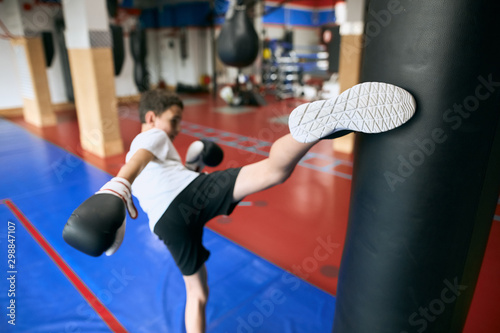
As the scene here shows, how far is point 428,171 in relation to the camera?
0.82 m

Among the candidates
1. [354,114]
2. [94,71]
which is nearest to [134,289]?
[354,114]

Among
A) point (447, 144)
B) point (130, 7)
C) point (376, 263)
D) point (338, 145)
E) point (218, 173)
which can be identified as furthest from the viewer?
point (130, 7)

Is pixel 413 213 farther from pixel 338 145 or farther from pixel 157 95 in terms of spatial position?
pixel 338 145

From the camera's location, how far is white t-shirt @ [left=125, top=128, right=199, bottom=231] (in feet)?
4.59

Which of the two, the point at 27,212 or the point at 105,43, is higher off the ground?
the point at 105,43

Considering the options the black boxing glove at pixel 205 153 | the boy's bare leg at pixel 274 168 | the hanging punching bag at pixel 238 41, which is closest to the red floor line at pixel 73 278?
the black boxing glove at pixel 205 153

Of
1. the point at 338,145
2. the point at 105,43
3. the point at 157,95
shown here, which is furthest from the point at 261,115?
the point at 157,95

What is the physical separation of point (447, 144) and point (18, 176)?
4606 mm

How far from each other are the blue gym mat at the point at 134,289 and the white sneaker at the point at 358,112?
1324 millimetres

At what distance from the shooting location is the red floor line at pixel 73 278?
1.85 m

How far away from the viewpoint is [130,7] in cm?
952

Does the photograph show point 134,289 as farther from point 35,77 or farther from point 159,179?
point 35,77

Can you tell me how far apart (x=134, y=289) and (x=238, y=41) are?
197 centimetres

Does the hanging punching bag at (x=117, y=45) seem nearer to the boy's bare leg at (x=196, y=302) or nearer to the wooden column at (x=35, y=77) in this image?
the wooden column at (x=35, y=77)
